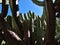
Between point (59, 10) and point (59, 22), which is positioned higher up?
point (59, 10)

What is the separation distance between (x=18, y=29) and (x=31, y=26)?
0.49 feet

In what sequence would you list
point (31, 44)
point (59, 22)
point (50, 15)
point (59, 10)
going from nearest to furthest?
point (50, 15) < point (59, 10) < point (31, 44) < point (59, 22)

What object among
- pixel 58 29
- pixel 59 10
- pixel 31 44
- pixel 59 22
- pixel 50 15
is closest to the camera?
pixel 50 15

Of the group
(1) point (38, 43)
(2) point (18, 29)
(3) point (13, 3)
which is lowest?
(1) point (38, 43)

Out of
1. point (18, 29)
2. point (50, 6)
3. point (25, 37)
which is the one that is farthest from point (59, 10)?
point (18, 29)

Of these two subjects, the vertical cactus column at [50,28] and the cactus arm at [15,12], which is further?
the cactus arm at [15,12]

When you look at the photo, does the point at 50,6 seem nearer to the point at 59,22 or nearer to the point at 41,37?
the point at 41,37

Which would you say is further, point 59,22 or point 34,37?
point 59,22

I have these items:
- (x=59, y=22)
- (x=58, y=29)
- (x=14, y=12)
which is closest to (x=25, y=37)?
(x=14, y=12)

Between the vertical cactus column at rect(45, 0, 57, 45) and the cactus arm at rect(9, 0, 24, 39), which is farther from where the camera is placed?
the cactus arm at rect(9, 0, 24, 39)

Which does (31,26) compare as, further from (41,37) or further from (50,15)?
(50,15)

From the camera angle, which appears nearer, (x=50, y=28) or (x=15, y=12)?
(x=50, y=28)

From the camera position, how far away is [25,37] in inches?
75.7

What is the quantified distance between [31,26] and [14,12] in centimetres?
24
